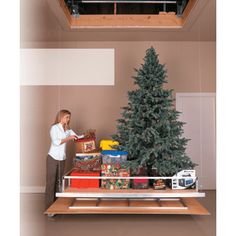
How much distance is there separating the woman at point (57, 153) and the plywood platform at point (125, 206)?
1.7 inches

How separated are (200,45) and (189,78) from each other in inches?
6.4

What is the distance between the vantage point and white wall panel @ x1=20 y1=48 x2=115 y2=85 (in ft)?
2.87

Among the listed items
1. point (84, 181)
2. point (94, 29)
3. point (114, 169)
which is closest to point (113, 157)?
point (114, 169)

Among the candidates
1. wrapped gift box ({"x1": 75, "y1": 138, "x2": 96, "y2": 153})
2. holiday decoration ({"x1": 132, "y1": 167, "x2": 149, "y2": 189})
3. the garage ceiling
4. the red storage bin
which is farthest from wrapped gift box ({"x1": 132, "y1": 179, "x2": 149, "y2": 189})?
the garage ceiling

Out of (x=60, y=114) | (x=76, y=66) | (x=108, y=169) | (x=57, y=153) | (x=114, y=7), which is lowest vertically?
(x=108, y=169)

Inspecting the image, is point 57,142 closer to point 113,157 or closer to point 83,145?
point 83,145

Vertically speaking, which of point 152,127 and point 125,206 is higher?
point 152,127

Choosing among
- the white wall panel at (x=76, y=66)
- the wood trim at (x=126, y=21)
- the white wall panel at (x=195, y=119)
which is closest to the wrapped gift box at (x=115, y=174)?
the white wall panel at (x=195, y=119)

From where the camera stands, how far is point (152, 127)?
4.83 ft

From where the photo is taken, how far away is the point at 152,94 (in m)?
1.55

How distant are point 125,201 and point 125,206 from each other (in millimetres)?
66

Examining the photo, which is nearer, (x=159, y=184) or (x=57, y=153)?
(x=57, y=153)

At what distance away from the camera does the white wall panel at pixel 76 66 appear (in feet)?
2.87

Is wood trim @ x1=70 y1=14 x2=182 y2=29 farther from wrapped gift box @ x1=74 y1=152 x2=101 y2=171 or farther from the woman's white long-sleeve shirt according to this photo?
wrapped gift box @ x1=74 y1=152 x2=101 y2=171
